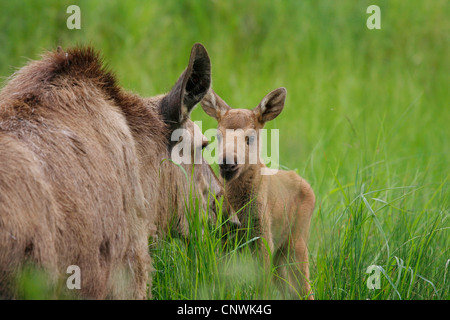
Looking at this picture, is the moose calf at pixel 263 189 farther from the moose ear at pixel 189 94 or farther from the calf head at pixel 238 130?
the moose ear at pixel 189 94

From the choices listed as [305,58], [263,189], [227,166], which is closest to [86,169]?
[227,166]

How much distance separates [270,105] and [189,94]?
1.23m

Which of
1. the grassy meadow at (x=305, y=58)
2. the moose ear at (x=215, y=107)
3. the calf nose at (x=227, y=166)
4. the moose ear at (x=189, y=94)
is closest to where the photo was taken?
the moose ear at (x=189, y=94)

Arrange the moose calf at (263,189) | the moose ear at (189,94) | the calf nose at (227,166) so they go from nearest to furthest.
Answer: the moose ear at (189,94) → the calf nose at (227,166) → the moose calf at (263,189)

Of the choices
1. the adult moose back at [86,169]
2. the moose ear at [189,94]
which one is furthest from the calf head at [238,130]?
the adult moose back at [86,169]

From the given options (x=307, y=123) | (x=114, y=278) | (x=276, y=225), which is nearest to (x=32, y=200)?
(x=114, y=278)

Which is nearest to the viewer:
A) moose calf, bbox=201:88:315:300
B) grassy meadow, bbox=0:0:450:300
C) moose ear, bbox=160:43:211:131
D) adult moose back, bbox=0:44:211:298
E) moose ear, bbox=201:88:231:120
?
adult moose back, bbox=0:44:211:298

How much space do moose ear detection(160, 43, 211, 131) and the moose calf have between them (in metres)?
0.67

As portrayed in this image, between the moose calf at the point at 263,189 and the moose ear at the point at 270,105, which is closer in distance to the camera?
the moose calf at the point at 263,189

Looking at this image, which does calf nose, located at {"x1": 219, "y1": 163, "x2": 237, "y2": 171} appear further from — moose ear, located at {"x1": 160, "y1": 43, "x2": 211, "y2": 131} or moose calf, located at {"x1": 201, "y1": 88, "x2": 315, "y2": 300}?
moose ear, located at {"x1": 160, "y1": 43, "x2": 211, "y2": 131}

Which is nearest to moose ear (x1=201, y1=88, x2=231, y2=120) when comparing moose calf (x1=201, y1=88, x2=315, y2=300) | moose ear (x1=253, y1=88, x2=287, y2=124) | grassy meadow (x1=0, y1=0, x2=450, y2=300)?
moose calf (x1=201, y1=88, x2=315, y2=300)

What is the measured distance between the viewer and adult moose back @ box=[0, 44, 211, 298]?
3.00 meters

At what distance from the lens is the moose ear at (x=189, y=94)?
13.7 ft

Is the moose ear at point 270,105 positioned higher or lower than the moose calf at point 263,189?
higher
